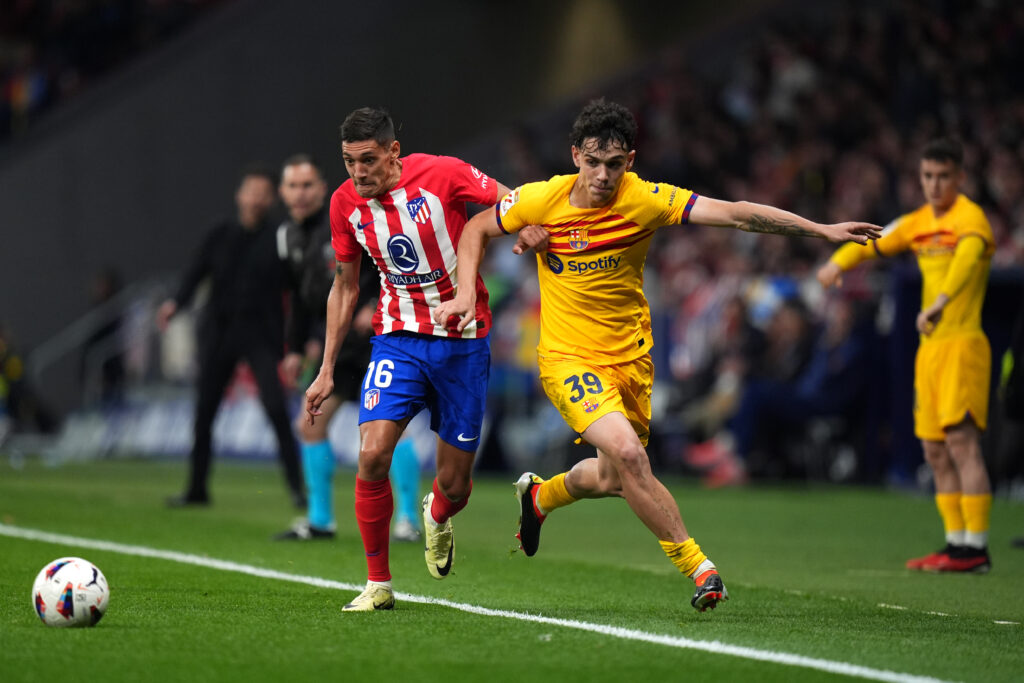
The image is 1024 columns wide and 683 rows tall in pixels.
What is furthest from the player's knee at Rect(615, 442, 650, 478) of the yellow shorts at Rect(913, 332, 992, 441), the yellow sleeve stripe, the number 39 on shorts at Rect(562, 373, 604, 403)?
the yellow shorts at Rect(913, 332, 992, 441)

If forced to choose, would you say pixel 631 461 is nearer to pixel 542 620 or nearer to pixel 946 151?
pixel 542 620

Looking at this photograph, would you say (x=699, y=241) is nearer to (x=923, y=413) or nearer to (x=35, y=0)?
(x=923, y=413)

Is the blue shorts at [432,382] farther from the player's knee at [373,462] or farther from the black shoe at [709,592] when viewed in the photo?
the black shoe at [709,592]

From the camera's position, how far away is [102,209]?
26.4 m

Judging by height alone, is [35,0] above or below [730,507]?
above

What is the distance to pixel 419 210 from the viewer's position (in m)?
7.03

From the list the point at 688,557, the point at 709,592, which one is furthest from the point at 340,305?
the point at 709,592

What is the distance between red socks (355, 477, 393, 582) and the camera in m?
6.78

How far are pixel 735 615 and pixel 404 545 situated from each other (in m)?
3.68

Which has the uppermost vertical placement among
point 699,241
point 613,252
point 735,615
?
point 699,241

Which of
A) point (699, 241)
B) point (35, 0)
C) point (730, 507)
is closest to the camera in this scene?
point (730, 507)

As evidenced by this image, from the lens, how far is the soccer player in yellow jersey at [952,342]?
922 cm

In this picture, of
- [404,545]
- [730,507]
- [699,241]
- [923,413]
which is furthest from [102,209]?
[923,413]

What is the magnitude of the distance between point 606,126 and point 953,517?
408cm
